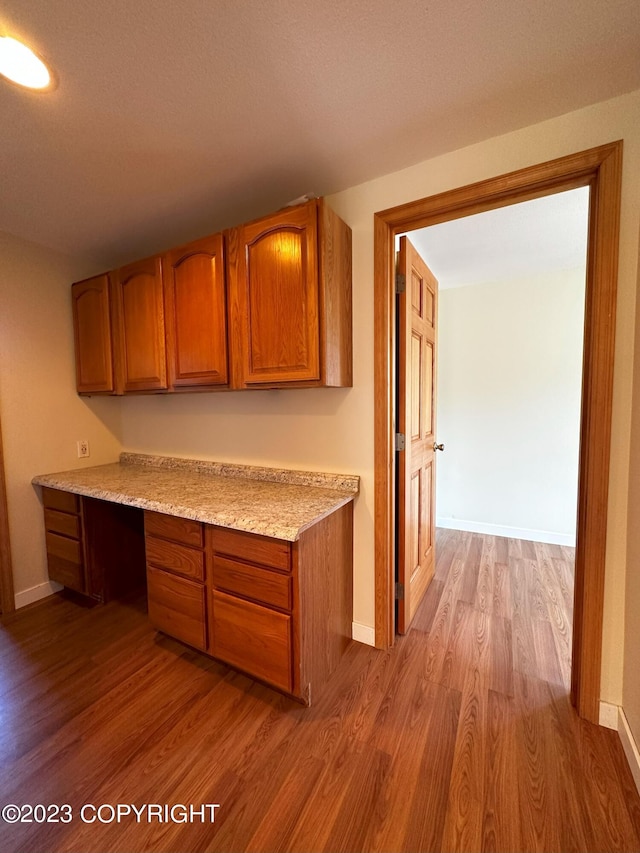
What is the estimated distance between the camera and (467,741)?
Result: 4.07 feet

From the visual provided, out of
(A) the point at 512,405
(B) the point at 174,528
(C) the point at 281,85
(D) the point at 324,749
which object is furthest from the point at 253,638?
(A) the point at 512,405

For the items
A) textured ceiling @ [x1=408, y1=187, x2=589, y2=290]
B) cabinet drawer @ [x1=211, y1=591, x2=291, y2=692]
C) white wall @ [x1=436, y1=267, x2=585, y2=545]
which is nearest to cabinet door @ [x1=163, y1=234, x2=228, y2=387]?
cabinet drawer @ [x1=211, y1=591, x2=291, y2=692]

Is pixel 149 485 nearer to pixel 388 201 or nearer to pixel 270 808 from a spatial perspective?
pixel 270 808

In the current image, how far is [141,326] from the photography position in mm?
1989

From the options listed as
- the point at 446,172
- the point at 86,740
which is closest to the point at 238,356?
the point at 446,172

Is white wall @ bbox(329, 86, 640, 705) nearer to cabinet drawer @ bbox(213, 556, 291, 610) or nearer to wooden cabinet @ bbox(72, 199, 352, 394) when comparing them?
wooden cabinet @ bbox(72, 199, 352, 394)

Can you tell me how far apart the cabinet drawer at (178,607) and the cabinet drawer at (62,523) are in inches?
30.9

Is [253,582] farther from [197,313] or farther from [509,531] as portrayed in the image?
[509,531]

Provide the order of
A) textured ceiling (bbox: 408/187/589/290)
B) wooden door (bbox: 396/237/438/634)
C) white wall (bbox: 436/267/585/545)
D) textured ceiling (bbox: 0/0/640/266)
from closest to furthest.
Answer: textured ceiling (bbox: 0/0/640/266), wooden door (bbox: 396/237/438/634), textured ceiling (bbox: 408/187/589/290), white wall (bbox: 436/267/585/545)

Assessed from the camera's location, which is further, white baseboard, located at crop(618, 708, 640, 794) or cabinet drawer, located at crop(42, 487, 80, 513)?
cabinet drawer, located at crop(42, 487, 80, 513)

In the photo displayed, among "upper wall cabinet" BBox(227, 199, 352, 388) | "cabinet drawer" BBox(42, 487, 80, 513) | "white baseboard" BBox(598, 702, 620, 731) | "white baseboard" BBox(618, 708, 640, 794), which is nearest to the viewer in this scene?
"white baseboard" BBox(618, 708, 640, 794)

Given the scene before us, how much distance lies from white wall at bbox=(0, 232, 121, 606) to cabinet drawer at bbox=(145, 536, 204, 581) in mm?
1190

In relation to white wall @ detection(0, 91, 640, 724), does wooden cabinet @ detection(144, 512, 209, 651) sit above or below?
below

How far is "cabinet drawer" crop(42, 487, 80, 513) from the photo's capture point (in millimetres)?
2045
